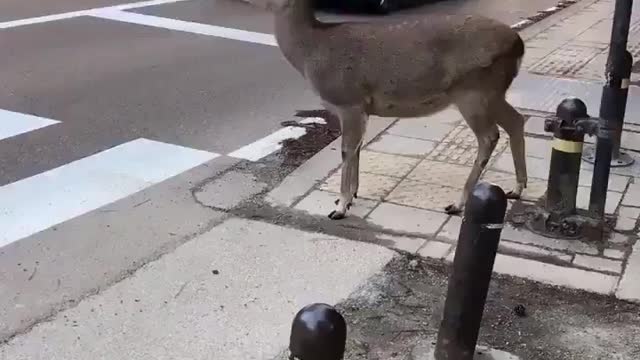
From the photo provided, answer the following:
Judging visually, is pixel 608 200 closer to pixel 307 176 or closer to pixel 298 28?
pixel 307 176

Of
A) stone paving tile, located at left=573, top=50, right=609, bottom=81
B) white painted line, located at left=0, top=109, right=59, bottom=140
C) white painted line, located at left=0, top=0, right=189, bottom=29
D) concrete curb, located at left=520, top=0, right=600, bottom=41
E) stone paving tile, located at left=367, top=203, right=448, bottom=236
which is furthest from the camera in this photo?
concrete curb, located at left=520, top=0, right=600, bottom=41

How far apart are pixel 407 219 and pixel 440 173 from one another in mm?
973

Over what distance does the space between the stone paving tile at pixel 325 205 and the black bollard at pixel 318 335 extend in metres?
3.12

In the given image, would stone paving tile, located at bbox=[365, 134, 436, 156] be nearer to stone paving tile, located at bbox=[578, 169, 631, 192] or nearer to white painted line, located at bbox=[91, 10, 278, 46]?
stone paving tile, located at bbox=[578, 169, 631, 192]

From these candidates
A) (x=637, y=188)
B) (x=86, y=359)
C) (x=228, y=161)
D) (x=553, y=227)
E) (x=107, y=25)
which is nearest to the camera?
(x=86, y=359)

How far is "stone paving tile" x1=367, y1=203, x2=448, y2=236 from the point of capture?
5523mm

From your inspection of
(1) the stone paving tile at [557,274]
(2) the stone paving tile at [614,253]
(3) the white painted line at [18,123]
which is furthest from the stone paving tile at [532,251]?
(3) the white painted line at [18,123]

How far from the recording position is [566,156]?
17.5 feet

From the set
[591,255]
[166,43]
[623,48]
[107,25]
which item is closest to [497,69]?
[623,48]

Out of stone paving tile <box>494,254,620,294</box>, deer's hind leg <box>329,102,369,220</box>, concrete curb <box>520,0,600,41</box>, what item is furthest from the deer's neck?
concrete curb <box>520,0,600,41</box>

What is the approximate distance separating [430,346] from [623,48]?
2605 mm

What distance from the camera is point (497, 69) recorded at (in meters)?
5.45

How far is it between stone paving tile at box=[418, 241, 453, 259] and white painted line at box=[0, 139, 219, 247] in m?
2.09

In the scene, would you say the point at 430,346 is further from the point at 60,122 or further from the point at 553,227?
the point at 60,122
